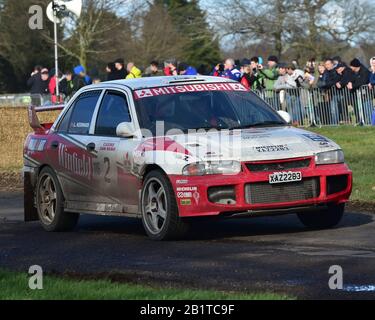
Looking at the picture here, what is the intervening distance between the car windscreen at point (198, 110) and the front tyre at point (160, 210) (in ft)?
2.23

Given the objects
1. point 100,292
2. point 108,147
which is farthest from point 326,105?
point 100,292

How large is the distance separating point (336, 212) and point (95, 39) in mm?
45133

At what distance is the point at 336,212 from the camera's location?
37.8 ft

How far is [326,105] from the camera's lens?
2497 cm

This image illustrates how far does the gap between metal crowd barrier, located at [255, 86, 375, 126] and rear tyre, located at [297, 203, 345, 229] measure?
39.5 feet

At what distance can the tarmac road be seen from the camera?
823cm

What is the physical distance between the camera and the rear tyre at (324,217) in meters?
11.5

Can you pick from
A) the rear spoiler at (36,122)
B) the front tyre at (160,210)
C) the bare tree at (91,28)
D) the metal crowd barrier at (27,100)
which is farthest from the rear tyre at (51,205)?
the bare tree at (91,28)

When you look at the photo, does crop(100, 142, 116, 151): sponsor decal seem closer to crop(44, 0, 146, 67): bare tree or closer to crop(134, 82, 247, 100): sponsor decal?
crop(134, 82, 247, 100): sponsor decal

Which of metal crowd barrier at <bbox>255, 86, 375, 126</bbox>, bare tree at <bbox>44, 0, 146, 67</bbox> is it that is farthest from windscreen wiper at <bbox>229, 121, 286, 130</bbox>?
bare tree at <bbox>44, 0, 146, 67</bbox>

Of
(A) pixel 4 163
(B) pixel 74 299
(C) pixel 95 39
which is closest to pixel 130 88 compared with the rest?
(B) pixel 74 299

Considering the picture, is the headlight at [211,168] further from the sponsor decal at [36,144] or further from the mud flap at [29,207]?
the mud flap at [29,207]

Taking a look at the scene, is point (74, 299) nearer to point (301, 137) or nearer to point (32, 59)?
point (301, 137)

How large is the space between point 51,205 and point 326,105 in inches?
519
